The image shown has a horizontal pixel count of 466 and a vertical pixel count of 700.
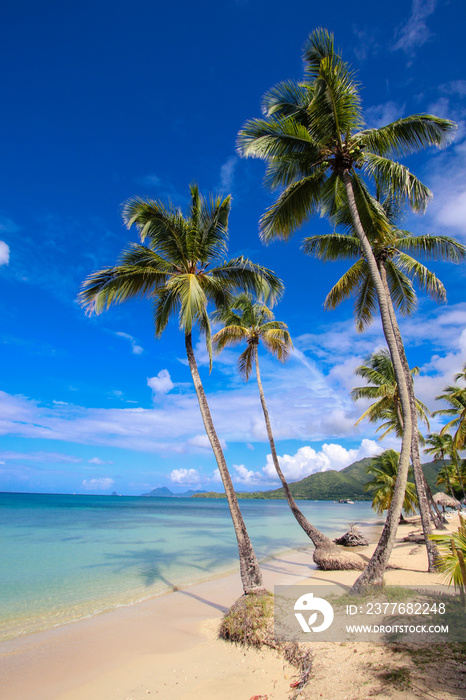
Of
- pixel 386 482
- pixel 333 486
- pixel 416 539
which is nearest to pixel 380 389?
pixel 416 539

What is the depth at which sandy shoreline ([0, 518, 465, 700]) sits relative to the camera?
4.54 m

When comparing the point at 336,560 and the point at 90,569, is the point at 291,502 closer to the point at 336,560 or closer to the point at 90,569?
the point at 336,560

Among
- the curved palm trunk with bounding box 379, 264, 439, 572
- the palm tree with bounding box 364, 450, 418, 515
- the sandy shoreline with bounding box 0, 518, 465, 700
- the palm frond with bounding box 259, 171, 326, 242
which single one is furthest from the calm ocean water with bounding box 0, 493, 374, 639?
the palm frond with bounding box 259, 171, 326, 242

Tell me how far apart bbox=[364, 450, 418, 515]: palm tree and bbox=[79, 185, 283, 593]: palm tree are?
23037 mm

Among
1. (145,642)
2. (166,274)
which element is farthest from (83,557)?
(166,274)

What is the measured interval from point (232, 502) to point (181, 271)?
579 cm

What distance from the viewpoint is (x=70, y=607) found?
30.3 ft

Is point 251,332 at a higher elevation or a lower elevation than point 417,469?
higher

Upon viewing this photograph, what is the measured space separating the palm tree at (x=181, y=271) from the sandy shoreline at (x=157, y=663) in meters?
2.95

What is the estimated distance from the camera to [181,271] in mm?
9250

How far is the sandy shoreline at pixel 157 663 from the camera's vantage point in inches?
179

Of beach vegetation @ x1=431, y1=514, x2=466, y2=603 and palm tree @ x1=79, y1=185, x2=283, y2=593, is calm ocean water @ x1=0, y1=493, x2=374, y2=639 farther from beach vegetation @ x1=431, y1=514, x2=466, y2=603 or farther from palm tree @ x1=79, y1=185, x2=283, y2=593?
beach vegetation @ x1=431, y1=514, x2=466, y2=603

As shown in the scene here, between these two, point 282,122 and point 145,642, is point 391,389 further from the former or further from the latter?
point 145,642

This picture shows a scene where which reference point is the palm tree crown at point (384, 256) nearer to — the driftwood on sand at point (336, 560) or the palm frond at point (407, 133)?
the palm frond at point (407, 133)
